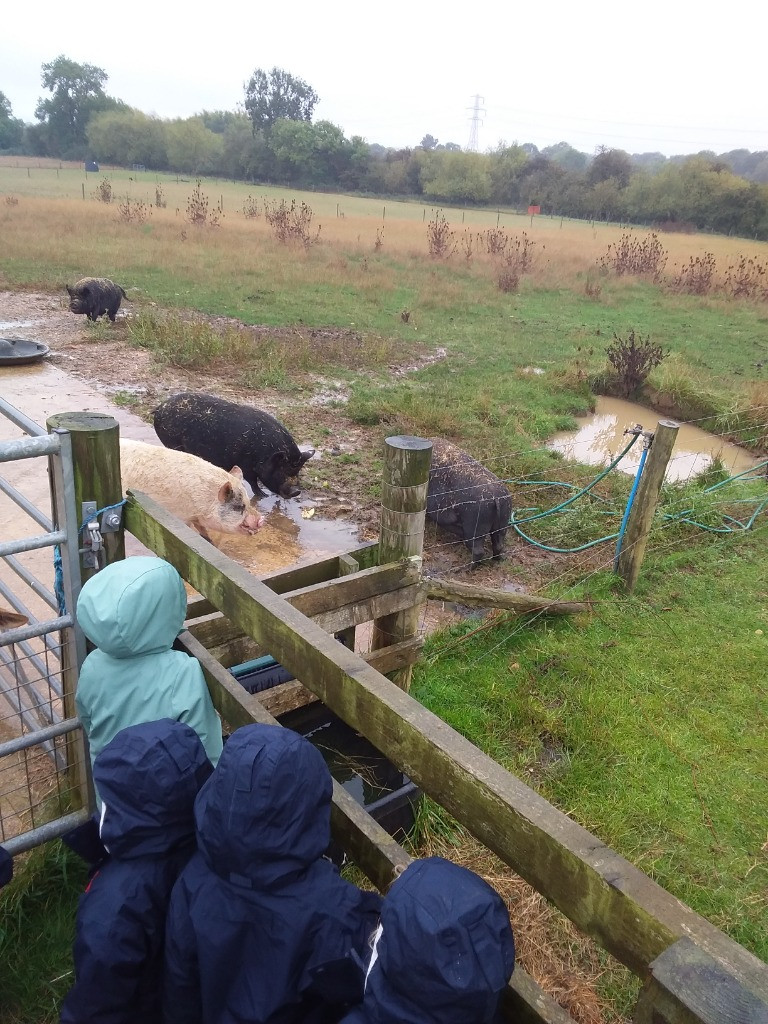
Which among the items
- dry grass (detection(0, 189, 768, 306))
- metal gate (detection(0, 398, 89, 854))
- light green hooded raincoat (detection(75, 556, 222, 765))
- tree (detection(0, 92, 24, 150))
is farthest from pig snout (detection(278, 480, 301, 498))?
tree (detection(0, 92, 24, 150))

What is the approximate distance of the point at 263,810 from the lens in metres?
1.61

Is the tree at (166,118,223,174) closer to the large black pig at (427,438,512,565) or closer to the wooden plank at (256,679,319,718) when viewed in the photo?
the large black pig at (427,438,512,565)

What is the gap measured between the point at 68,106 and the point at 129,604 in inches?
3520

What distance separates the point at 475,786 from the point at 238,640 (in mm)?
2187

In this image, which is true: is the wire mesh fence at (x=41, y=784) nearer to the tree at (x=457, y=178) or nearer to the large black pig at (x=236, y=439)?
the large black pig at (x=236, y=439)

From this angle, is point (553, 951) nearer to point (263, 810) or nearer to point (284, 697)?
point (284, 697)

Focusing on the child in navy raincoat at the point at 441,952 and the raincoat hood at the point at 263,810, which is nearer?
the child in navy raincoat at the point at 441,952

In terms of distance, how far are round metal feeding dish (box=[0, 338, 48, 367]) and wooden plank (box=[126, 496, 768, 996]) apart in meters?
10.6

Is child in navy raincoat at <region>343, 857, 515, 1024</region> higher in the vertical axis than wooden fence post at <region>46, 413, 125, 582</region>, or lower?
lower

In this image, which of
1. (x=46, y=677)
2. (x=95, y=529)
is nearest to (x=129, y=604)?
A: (x=95, y=529)

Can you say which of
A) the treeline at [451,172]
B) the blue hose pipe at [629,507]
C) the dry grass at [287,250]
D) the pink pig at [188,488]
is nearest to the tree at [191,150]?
the treeline at [451,172]

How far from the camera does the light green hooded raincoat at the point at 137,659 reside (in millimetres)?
2254

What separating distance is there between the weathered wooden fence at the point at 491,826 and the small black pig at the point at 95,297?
1290 cm

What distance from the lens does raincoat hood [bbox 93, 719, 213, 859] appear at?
1892mm
